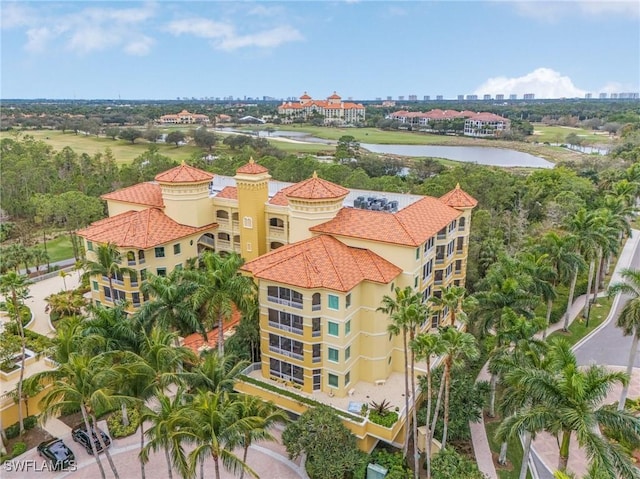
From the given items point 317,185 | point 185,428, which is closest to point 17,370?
point 185,428

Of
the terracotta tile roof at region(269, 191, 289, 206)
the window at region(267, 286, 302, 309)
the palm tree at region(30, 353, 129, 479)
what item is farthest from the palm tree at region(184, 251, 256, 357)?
the terracotta tile roof at region(269, 191, 289, 206)

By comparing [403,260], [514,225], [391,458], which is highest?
[403,260]

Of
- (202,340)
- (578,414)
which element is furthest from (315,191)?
(578,414)

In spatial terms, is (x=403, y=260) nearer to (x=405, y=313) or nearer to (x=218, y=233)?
(x=405, y=313)

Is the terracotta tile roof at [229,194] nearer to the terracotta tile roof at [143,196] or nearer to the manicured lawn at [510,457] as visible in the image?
the terracotta tile roof at [143,196]

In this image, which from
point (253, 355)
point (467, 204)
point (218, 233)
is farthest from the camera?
point (218, 233)

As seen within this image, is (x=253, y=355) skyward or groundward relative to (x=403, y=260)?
groundward
